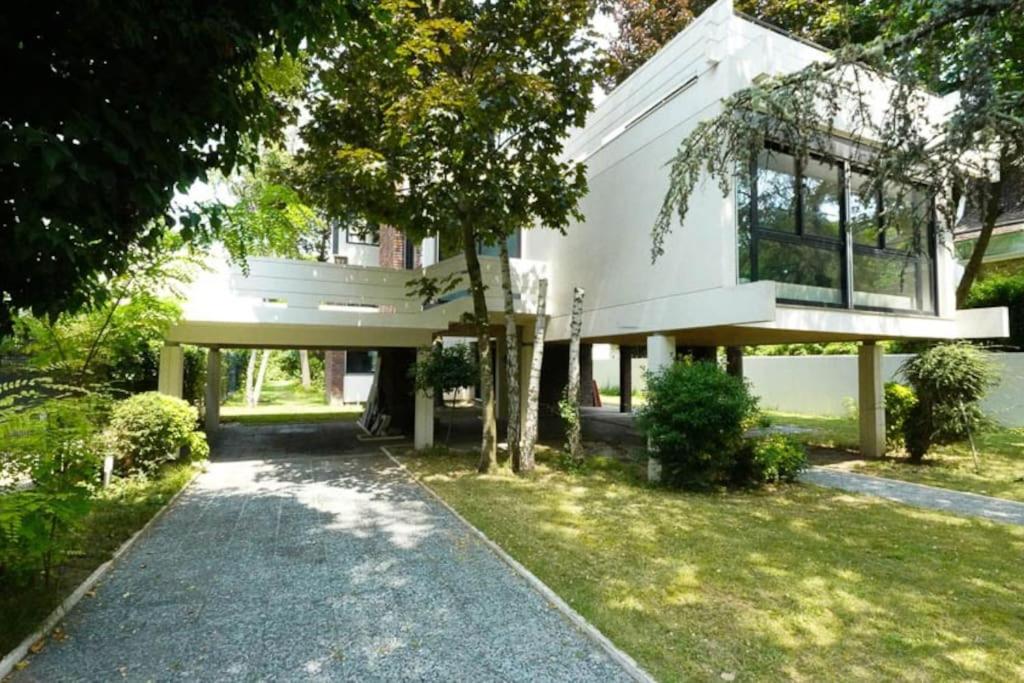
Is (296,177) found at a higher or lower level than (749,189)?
higher

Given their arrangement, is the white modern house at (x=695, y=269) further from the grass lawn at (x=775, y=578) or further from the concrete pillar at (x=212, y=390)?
the concrete pillar at (x=212, y=390)

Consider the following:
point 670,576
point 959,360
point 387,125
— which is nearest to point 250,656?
point 670,576

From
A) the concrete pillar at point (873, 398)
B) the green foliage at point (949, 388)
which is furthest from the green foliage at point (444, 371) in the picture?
the green foliage at point (949, 388)

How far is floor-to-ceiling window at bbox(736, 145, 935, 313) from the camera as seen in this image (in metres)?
8.20

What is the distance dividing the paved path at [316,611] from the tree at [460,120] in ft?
14.4

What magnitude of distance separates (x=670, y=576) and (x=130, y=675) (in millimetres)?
4067

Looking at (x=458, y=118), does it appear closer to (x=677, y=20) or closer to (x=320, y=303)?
(x=320, y=303)

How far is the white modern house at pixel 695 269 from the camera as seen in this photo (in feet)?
26.7

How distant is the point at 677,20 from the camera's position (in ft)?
45.2

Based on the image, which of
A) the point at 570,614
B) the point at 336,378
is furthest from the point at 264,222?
the point at 336,378

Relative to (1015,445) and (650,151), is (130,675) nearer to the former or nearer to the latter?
(650,151)

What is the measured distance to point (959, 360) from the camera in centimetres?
1006

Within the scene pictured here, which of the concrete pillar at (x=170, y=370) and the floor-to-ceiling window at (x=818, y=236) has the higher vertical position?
the floor-to-ceiling window at (x=818, y=236)

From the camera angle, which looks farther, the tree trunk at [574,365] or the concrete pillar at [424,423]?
the concrete pillar at [424,423]
